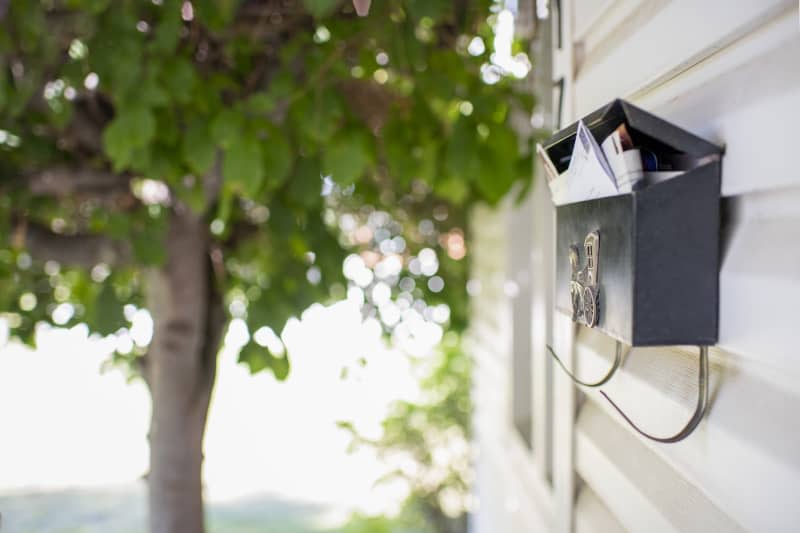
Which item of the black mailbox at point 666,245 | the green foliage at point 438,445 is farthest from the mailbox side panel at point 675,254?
the green foliage at point 438,445

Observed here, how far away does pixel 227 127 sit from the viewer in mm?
1699

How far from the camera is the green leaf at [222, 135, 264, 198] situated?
5.42 ft

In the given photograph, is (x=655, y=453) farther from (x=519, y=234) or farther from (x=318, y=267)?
(x=519, y=234)

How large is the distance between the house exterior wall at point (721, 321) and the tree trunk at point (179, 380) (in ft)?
5.30

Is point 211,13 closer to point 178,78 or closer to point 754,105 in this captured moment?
point 178,78

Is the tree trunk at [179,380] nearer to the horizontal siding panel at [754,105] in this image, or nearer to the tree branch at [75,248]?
the tree branch at [75,248]

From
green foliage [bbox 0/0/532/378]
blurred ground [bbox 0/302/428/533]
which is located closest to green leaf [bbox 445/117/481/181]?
green foliage [bbox 0/0/532/378]

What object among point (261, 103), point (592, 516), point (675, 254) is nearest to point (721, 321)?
point (675, 254)

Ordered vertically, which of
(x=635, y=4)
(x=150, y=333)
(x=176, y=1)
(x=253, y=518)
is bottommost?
(x=253, y=518)

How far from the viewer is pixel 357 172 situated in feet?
5.78

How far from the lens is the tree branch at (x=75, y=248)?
109 inches

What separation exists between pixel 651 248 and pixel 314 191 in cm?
138

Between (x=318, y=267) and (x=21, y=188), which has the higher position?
(x=21, y=188)

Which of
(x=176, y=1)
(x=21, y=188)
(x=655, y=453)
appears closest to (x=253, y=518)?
(x=21, y=188)
